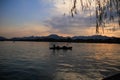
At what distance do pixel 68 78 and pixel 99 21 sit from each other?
68.9 feet

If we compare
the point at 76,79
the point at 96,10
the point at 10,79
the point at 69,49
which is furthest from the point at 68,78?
the point at 69,49

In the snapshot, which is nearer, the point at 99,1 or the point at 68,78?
the point at 99,1

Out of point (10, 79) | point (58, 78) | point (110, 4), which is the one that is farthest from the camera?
point (58, 78)

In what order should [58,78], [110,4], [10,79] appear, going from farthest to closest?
[58,78] < [10,79] < [110,4]

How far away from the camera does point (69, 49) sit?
112 meters

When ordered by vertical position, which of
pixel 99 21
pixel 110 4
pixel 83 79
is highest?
pixel 110 4

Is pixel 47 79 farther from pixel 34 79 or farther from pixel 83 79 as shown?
pixel 83 79

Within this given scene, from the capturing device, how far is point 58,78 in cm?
2944

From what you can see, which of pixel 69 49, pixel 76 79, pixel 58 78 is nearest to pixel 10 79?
pixel 58 78

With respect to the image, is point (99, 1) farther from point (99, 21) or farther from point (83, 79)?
point (83, 79)

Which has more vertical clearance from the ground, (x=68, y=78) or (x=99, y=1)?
(x=99, y=1)

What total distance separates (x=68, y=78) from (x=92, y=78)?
311cm

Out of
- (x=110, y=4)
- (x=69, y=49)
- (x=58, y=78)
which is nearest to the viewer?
(x=110, y=4)

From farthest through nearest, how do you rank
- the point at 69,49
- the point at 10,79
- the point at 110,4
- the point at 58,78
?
the point at 69,49 < the point at 58,78 < the point at 10,79 < the point at 110,4
